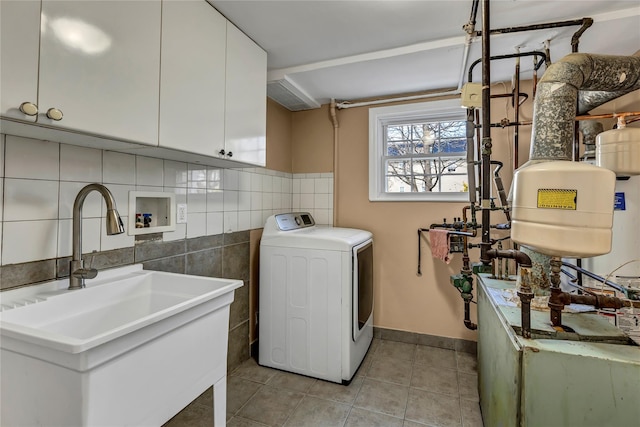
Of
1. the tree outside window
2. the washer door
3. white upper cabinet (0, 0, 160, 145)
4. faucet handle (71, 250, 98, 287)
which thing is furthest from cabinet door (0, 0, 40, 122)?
the tree outside window

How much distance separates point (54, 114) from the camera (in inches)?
36.0

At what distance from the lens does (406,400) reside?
6.33 feet

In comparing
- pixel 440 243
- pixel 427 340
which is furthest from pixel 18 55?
pixel 427 340

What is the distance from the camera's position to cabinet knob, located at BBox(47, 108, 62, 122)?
0.91 m

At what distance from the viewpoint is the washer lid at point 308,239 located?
2.10 m

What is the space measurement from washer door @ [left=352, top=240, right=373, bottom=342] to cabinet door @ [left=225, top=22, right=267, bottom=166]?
100 centimetres

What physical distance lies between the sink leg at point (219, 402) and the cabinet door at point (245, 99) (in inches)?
45.2

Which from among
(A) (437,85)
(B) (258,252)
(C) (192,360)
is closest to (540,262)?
(C) (192,360)

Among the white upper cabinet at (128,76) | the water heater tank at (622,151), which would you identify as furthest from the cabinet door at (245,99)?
the water heater tank at (622,151)

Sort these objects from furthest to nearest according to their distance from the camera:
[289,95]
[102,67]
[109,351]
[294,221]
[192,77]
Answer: [289,95] → [294,221] → [192,77] → [102,67] → [109,351]

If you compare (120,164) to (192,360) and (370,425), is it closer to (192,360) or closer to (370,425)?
(192,360)

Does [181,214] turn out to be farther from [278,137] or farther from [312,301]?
[278,137]

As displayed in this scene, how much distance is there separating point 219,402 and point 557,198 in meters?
1.53

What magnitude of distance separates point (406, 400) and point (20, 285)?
2.10 meters
